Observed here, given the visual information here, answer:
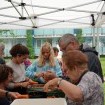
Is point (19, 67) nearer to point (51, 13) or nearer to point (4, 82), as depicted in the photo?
point (4, 82)

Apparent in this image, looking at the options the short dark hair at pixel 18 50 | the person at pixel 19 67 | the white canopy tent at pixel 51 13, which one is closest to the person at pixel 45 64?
the person at pixel 19 67

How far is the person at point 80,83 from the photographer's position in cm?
249

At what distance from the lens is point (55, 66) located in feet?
17.2

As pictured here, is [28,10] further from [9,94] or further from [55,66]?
[9,94]

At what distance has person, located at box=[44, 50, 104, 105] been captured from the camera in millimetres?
2488

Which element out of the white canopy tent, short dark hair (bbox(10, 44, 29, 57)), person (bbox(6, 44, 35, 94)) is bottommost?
person (bbox(6, 44, 35, 94))

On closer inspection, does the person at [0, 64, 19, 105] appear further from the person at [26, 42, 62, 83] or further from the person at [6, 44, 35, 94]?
the person at [26, 42, 62, 83]

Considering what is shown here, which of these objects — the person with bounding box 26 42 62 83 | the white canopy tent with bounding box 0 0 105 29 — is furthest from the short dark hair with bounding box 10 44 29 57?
the white canopy tent with bounding box 0 0 105 29

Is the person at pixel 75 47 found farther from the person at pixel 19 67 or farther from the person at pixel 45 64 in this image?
the person at pixel 45 64

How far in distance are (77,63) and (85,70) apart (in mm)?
101

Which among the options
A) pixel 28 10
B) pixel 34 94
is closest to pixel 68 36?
pixel 34 94

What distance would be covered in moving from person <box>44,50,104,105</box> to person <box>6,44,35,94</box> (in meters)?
1.66

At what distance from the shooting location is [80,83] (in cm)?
→ 254

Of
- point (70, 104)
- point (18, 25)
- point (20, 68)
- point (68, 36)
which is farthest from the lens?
point (18, 25)
